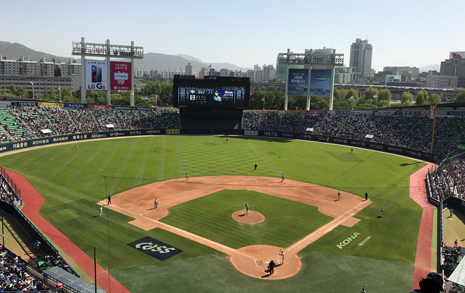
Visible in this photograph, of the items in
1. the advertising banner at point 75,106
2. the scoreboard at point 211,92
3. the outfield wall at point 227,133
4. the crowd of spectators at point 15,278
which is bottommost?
the crowd of spectators at point 15,278

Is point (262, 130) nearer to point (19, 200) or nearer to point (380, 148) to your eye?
point (380, 148)

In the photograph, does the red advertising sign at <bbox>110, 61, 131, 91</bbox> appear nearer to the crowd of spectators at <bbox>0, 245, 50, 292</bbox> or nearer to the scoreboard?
the scoreboard

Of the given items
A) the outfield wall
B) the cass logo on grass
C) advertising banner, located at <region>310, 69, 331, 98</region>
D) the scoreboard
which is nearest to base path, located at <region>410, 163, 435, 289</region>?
the outfield wall

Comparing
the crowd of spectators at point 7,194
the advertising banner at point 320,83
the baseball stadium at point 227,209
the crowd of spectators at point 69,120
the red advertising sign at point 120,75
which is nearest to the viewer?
the baseball stadium at point 227,209

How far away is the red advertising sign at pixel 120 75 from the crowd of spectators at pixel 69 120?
7.01 m

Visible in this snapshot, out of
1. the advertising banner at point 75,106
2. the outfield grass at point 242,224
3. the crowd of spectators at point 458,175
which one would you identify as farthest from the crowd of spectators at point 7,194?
the advertising banner at point 75,106

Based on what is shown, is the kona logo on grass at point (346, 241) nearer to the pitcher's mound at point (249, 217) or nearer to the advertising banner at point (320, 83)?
the pitcher's mound at point (249, 217)

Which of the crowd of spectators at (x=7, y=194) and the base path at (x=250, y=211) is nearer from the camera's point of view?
the base path at (x=250, y=211)

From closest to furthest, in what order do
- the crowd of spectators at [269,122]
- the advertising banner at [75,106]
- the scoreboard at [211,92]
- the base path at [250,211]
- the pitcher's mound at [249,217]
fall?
the base path at [250,211] < the pitcher's mound at [249,217] < the advertising banner at [75,106] < the scoreboard at [211,92] < the crowd of spectators at [269,122]

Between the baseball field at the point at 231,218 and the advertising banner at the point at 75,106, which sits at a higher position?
the advertising banner at the point at 75,106

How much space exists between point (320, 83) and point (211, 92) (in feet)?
94.6

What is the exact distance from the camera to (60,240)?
2758 centimetres

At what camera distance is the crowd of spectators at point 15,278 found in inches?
713

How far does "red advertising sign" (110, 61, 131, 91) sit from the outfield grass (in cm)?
5613
